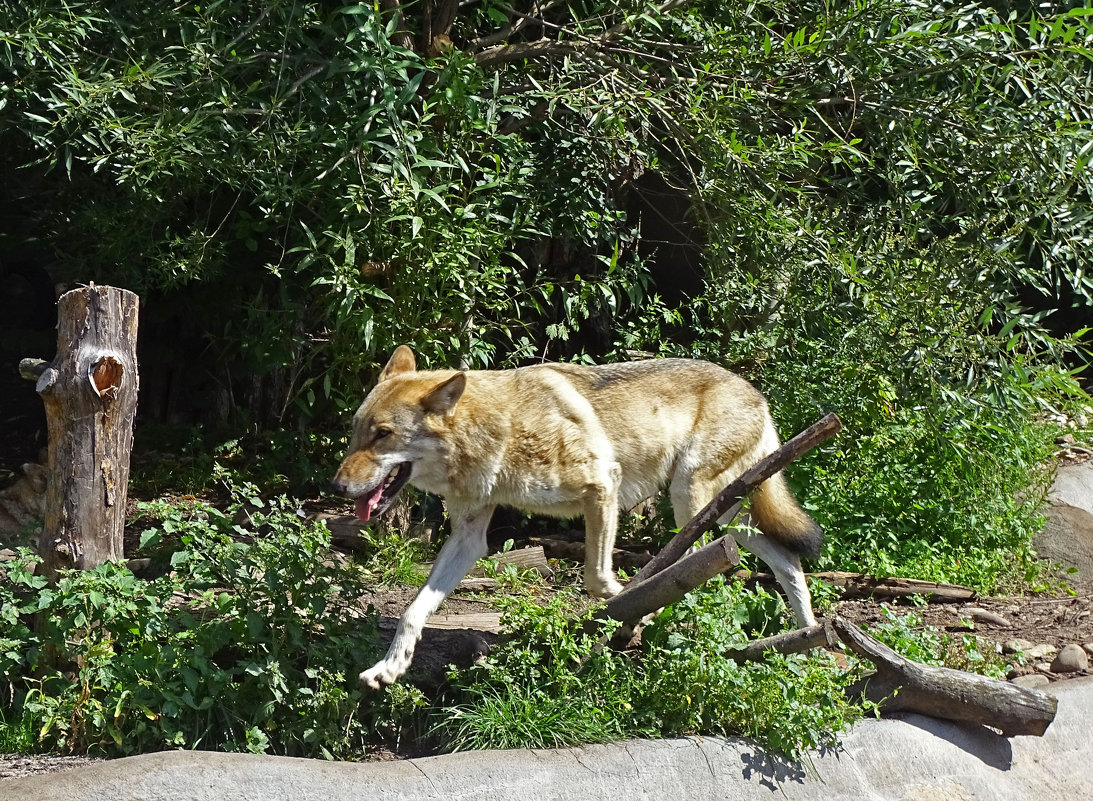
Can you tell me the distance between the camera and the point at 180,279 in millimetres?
7953

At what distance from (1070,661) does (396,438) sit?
13.5 ft

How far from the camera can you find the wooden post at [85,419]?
472 cm

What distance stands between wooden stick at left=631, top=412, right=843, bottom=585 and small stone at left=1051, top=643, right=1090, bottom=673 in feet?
7.55

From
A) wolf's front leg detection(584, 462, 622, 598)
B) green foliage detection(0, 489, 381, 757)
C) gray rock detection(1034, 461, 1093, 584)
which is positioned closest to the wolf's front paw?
green foliage detection(0, 489, 381, 757)

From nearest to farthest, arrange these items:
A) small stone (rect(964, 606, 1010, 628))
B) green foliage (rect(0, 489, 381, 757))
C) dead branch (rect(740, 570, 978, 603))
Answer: green foliage (rect(0, 489, 381, 757)), small stone (rect(964, 606, 1010, 628)), dead branch (rect(740, 570, 978, 603))

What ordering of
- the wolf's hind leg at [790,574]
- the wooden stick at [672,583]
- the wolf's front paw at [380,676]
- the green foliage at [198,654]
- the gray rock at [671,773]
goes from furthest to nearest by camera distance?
the wolf's hind leg at [790,574]
the wooden stick at [672,583]
the wolf's front paw at [380,676]
the green foliage at [198,654]
the gray rock at [671,773]

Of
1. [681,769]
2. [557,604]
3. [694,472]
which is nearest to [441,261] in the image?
[694,472]

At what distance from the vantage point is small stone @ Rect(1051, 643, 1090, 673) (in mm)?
6227

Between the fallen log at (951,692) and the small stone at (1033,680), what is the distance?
619mm

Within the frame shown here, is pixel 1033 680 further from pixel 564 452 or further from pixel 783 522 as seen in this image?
pixel 564 452

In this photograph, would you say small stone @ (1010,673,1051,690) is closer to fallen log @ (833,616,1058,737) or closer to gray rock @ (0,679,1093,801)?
gray rock @ (0,679,1093,801)

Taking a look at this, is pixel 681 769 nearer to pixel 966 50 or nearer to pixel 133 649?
pixel 133 649

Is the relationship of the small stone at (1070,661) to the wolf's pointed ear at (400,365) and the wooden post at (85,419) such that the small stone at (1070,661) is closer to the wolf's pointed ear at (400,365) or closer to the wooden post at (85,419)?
the wolf's pointed ear at (400,365)

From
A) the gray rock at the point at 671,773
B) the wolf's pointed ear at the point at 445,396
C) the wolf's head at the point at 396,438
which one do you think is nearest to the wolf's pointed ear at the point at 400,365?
the wolf's head at the point at 396,438
